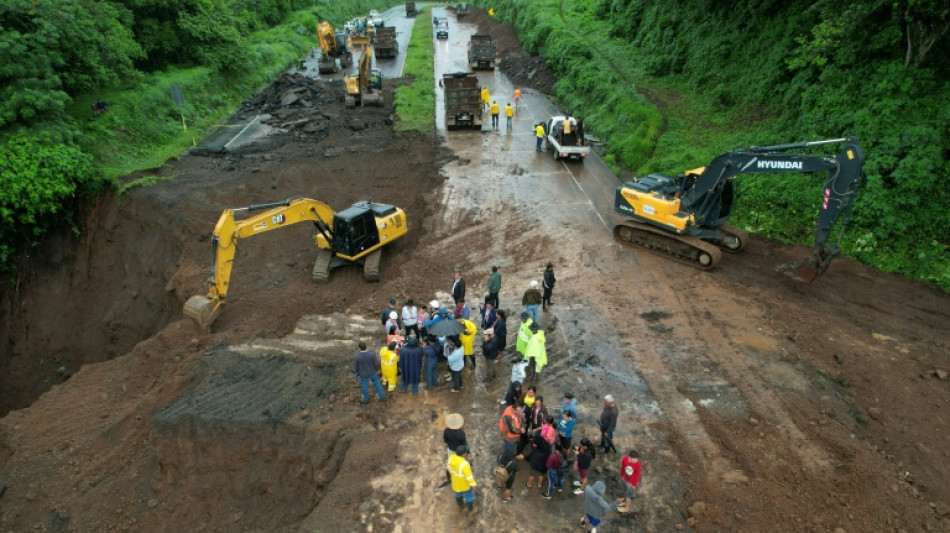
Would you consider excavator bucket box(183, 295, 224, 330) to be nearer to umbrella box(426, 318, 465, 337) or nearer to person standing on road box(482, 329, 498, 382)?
umbrella box(426, 318, 465, 337)

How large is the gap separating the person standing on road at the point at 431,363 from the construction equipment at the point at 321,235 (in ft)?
18.8

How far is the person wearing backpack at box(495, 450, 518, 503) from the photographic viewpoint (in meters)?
9.02

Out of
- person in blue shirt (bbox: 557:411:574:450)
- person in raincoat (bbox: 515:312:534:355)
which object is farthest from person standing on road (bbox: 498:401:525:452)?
person in raincoat (bbox: 515:312:534:355)

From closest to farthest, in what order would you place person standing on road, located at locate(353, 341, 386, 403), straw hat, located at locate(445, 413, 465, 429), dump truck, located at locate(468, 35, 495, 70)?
straw hat, located at locate(445, 413, 465, 429) < person standing on road, located at locate(353, 341, 386, 403) < dump truck, located at locate(468, 35, 495, 70)

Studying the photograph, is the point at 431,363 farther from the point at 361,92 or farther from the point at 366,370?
the point at 361,92

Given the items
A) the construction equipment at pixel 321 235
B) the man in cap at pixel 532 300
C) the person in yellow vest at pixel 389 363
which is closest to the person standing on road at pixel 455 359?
the person in yellow vest at pixel 389 363

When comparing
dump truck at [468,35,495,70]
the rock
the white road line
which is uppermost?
dump truck at [468,35,495,70]

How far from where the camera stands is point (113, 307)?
63.6 ft

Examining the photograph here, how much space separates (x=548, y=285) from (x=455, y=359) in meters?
4.00

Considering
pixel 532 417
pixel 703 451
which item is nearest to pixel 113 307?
pixel 532 417

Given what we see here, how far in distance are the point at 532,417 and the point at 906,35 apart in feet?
60.3

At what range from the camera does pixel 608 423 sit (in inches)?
386

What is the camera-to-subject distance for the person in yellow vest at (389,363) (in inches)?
451

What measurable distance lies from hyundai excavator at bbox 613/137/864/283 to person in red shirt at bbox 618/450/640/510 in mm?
9115
